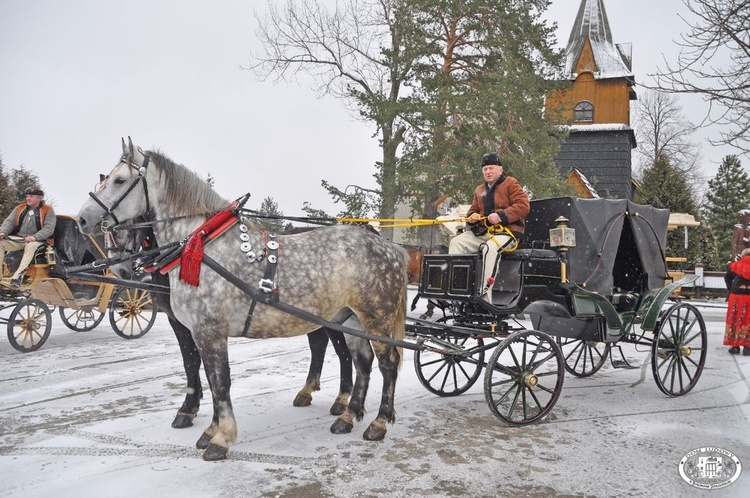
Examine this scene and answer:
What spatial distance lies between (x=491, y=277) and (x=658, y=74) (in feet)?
12.5

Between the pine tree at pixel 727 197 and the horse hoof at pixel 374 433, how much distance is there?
1509 inches

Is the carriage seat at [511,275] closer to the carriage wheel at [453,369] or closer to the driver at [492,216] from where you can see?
the driver at [492,216]

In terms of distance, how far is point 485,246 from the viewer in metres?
5.86

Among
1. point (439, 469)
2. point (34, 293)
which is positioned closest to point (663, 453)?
point (439, 469)

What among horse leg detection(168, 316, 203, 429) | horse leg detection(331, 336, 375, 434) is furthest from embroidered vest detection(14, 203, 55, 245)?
horse leg detection(331, 336, 375, 434)

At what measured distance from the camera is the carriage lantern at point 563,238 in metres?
6.01

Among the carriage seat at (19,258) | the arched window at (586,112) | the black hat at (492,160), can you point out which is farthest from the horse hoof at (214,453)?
the arched window at (586,112)

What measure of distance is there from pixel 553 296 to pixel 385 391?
8.05 feet

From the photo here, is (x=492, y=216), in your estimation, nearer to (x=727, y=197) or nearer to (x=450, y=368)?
(x=450, y=368)

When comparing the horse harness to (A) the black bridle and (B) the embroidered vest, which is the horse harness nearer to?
(A) the black bridle

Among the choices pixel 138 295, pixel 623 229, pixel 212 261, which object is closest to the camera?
pixel 212 261

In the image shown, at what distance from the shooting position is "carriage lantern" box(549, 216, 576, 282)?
6008mm

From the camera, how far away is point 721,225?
124ft

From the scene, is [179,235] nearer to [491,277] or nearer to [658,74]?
[491,277]
